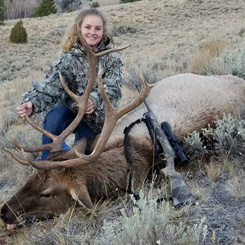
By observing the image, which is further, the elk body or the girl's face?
the girl's face

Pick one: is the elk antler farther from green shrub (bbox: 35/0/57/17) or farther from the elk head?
green shrub (bbox: 35/0/57/17)

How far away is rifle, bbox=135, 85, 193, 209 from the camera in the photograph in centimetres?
255

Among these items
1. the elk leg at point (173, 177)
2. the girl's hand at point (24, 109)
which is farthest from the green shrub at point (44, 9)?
the elk leg at point (173, 177)

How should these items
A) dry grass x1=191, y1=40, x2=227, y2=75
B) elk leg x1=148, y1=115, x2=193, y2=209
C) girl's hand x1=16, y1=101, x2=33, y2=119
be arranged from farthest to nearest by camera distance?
dry grass x1=191, y1=40, x2=227, y2=75 < girl's hand x1=16, y1=101, x2=33, y2=119 < elk leg x1=148, y1=115, x2=193, y2=209

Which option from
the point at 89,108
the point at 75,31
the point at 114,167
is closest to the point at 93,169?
the point at 114,167

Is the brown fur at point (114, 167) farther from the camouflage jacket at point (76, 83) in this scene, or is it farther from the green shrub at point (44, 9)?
the green shrub at point (44, 9)

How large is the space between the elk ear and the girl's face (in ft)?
6.10

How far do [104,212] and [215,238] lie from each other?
0.97 metres

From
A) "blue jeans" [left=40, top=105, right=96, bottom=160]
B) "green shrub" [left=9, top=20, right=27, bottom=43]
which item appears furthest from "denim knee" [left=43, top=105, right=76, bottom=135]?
"green shrub" [left=9, top=20, right=27, bottom=43]

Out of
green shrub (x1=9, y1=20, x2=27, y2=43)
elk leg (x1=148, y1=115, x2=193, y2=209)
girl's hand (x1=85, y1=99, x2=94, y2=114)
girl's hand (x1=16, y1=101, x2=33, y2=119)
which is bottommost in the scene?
elk leg (x1=148, y1=115, x2=193, y2=209)

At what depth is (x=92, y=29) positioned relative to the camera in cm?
376

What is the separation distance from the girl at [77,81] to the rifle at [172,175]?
630mm

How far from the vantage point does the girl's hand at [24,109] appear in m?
3.36

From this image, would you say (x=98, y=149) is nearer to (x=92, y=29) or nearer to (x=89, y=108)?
(x=89, y=108)
